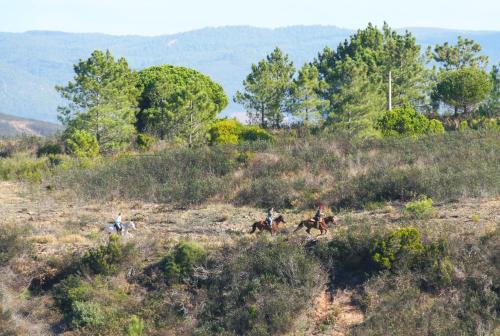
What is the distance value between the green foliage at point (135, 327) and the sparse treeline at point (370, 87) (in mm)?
31414

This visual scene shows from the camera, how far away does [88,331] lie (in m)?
25.8

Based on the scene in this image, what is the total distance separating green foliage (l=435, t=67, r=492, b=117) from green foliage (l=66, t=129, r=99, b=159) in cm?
3091

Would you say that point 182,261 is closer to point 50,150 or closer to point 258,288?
point 258,288

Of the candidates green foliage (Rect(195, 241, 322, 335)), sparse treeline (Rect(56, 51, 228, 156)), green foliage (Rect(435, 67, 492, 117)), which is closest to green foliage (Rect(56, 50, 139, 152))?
sparse treeline (Rect(56, 51, 228, 156))

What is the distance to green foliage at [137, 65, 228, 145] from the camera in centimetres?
5872

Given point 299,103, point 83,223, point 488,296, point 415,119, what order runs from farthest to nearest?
1. point 299,103
2. point 415,119
3. point 83,223
4. point 488,296

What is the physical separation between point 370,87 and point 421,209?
27.6 m

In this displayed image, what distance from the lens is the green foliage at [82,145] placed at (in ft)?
173

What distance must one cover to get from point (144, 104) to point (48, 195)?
25671 mm

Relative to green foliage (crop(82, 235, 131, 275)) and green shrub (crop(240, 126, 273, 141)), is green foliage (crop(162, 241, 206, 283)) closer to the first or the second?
green foliage (crop(82, 235, 131, 275))

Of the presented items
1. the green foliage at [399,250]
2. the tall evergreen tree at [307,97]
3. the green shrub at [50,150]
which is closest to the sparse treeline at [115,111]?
the green shrub at [50,150]

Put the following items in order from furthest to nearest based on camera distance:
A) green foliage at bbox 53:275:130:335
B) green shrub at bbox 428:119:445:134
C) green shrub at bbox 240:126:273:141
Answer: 1. green shrub at bbox 240:126:273:141
2. green shrub at bbox 428:119:445:134
3. green foliage at bbox 53:275:130:335

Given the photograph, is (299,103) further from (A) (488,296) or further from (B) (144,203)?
(A) (488,296)

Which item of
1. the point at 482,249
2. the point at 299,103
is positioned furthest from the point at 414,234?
the point at 299,103
